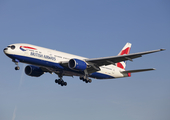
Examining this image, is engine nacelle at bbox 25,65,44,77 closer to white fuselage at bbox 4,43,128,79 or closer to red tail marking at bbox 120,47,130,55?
white fuselage at bbox 4,43,128,79

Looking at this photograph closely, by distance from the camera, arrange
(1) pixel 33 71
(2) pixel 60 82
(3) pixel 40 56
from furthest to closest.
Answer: (2) pixel 60 82, (1) pixel 33 71, (3) pixel 40 56

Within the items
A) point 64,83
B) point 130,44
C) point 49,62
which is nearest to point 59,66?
point 49,62

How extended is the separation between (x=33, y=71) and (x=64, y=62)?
8349 millimetres

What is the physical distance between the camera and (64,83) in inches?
2057

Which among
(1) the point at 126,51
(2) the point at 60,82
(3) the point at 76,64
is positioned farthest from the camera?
(1) the point at 126,51

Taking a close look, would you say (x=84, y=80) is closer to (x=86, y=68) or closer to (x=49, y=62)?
(x=86, y=68)

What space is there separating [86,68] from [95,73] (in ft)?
9.19

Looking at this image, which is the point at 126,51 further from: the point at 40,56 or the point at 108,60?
the point at 40,56

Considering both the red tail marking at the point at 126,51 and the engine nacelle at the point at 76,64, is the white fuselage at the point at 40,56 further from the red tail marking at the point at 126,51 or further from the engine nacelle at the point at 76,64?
the red tail marking at the point at 126,51

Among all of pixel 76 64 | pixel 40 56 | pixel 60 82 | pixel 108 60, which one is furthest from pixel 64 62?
pixel 60 82

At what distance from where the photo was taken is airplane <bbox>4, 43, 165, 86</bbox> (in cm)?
4144

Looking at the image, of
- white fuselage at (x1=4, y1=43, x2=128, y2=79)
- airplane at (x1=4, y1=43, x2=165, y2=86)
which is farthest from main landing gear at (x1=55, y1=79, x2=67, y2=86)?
white fuselage at (x1=4, y1=43, x2=128, y2=79)

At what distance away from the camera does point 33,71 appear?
4988cm

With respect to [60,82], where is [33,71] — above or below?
above
